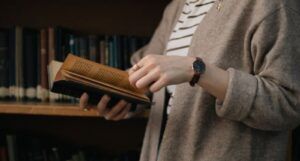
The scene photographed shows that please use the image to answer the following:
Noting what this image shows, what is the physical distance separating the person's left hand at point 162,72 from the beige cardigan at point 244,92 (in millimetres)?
86

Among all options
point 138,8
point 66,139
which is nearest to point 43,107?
point 66,139

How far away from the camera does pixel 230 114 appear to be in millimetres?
732

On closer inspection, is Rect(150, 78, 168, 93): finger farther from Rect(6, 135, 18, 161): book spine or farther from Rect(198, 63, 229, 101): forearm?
Rect(6, 135, 18, 161): book spine

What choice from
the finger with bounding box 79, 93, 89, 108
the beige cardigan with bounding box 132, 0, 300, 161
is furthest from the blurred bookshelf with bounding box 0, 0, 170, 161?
the beige cardigan with bounding box 132, 0, 300, 161

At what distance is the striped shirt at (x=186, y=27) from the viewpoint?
0.90 meters

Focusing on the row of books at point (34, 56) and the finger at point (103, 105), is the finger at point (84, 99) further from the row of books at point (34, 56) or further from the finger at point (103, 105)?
the row of books at point (34, 56)

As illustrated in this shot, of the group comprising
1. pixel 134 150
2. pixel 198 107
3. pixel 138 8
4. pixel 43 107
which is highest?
pixel 138 8

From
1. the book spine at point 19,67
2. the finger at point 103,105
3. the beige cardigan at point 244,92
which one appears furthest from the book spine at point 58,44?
the beige cardigan at point 244,92

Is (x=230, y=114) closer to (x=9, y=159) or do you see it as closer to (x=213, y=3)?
(x=213, y=3)

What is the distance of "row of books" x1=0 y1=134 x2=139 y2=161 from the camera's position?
4.23 feet

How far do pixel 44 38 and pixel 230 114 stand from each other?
2.38 feet

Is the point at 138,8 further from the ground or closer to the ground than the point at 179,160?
further from the ground

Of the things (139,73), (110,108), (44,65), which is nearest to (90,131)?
(44,65)

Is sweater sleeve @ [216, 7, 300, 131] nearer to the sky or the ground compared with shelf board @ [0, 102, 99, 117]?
nearer to the sky
